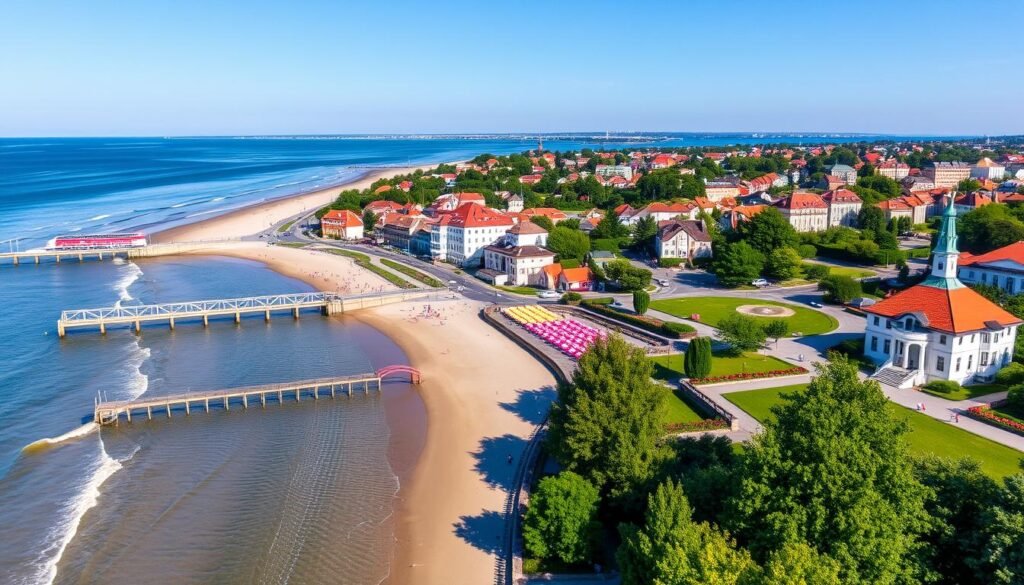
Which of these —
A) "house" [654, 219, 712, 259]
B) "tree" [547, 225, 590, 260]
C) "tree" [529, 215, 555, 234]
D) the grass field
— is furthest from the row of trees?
"tree" [529, 215, 555, 234]

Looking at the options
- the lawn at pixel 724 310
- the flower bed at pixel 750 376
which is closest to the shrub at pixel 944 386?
the flower bed at pixel 750 376

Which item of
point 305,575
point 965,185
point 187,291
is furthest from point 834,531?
point 965,185

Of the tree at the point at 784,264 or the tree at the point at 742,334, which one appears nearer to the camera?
the tree at the point at 742,334

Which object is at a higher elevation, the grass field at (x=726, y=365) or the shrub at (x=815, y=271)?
the shrub at (x=815, y=271)

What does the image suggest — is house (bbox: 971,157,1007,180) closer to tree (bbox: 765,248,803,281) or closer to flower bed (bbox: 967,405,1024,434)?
tree (bbox: 765,248,803,281)

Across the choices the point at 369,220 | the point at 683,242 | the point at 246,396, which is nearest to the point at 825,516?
the point at 246,396

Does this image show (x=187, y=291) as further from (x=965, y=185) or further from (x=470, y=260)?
(x=965, y=185)

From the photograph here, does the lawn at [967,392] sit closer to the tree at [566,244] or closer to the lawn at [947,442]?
the lawn at [947,442]

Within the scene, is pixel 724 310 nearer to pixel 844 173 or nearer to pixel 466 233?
pixel 466 233
